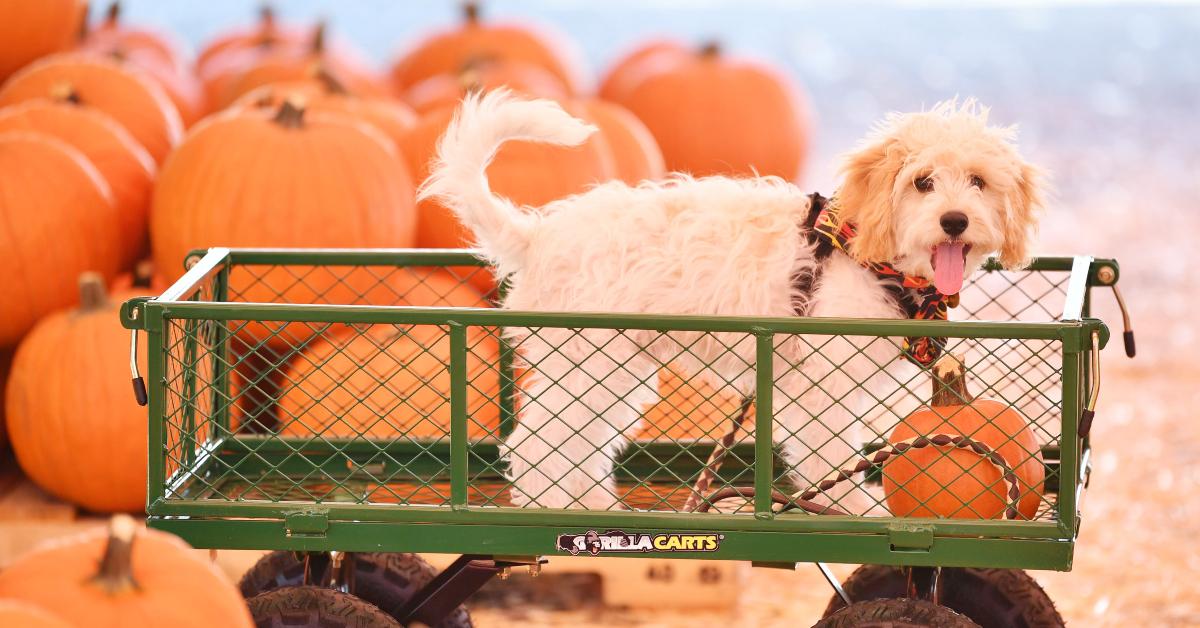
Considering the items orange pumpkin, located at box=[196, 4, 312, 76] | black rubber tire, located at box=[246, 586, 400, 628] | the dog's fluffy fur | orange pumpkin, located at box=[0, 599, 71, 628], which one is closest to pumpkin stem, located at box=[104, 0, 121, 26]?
orange pumpkin, located at box=[196, 4, 312, 76]

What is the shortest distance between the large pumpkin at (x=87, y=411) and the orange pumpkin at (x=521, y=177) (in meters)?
0.88

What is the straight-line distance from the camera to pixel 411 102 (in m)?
5.57

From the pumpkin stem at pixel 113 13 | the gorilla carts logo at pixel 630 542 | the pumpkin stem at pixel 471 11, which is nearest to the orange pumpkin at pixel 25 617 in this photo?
the gorilla carts logo at pixel 630 542

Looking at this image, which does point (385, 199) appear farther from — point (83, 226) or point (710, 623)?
point (710, 623)

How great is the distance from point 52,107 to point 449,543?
2.54 m

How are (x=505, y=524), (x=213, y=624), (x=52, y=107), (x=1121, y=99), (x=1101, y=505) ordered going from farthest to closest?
(x=1121, y=99)
(x=1101, y=505)
(x=52, y=107)
(x=505, y=524)
(x=213, y=624)

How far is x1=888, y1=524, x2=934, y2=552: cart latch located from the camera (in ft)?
7.48

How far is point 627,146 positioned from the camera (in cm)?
480

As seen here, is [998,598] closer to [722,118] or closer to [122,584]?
[122,584]

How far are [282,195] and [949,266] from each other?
6.46 feet

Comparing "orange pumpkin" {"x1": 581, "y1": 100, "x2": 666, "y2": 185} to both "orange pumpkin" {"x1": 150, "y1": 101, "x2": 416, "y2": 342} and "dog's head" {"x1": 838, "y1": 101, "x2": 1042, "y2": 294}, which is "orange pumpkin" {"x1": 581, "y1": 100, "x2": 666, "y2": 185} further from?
"dog's head" {"x1": 838, "y1": 101, "x2": 1042, "y2": 294}

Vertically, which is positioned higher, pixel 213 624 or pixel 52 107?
pixel 52 107

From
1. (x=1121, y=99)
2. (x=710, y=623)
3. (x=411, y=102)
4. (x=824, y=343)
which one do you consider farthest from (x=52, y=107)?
(x=1121, y=99)

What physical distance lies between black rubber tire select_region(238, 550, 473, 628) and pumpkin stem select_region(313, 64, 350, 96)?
7.27 feet
